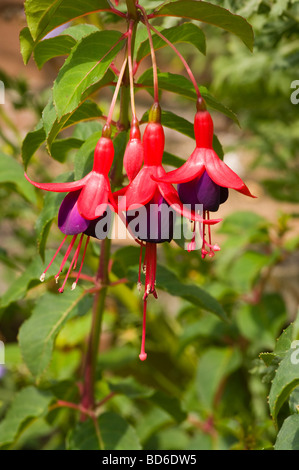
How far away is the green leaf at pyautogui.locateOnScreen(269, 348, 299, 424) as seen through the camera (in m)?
0.59

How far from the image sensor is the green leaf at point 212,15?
641 mm

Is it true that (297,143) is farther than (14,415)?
Yes

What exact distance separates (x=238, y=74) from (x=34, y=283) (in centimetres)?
133

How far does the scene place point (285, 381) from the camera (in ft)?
1.97

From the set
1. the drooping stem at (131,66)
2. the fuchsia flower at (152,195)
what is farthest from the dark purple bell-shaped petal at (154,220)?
the drooping stem at (131,66)

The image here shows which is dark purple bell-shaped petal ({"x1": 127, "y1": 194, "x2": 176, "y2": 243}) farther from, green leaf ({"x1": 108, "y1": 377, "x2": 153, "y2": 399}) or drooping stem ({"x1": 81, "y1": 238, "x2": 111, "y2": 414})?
green leaf ({"x1": 108, "y1": 377, "x2": 153, "y2": 399})

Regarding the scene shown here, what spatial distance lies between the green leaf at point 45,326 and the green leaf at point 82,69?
390mm

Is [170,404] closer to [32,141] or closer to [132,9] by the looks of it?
[32,141]

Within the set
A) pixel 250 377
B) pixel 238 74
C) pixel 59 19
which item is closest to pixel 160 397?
pixel 250 377

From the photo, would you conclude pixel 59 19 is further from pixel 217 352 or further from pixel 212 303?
pixel 217 352

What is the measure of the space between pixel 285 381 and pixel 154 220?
235 mm
